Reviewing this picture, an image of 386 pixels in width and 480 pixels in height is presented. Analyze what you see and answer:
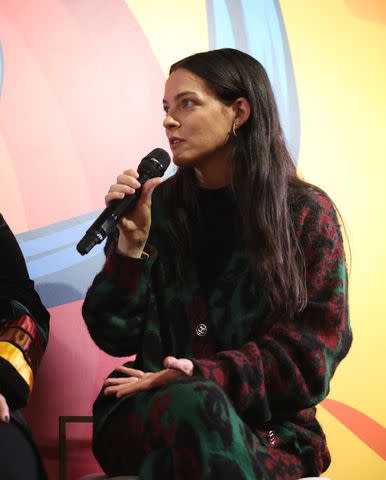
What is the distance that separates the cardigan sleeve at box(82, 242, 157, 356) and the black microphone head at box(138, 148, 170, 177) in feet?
0.66

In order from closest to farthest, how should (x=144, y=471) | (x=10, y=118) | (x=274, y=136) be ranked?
(x=144, y=471) → (x=274, y=136) → (x=10, y=118)

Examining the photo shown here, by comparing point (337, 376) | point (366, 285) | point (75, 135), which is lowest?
point (337, 376)

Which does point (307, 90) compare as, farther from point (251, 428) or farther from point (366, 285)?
point (251, 428)

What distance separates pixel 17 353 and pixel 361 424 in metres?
1.17

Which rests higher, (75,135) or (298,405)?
(75,135)

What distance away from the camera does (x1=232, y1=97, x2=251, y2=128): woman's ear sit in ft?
5.90

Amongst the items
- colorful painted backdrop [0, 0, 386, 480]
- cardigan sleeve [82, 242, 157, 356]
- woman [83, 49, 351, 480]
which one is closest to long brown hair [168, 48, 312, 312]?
woman [83, 49, 351, 480]

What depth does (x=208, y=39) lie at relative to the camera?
2.38 meters

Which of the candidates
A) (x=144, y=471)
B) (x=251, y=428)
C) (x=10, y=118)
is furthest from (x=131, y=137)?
(x=144, y=471)

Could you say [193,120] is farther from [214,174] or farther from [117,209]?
[117,209]

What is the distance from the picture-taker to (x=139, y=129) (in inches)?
90.6

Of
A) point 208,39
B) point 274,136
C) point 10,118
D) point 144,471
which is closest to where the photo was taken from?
point 144,471

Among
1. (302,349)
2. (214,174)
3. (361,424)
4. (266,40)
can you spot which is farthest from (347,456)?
(266,40)

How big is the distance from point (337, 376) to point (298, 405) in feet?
2.72
